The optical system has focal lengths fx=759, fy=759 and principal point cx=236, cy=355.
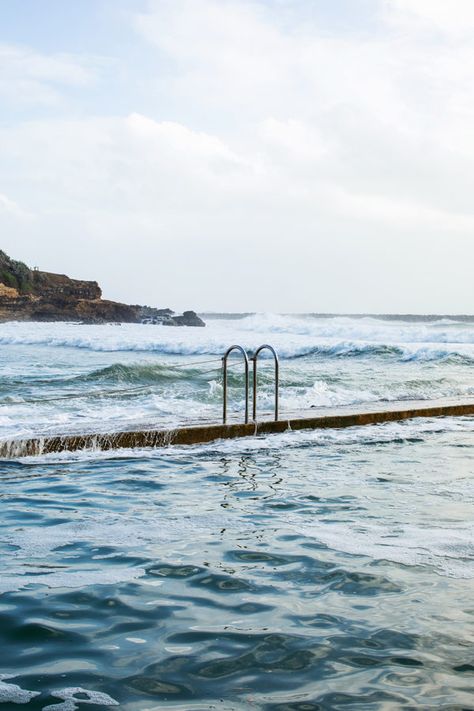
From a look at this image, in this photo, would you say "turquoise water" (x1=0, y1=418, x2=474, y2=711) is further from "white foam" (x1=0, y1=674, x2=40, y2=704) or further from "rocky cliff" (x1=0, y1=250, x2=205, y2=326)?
"rocky cliff" (x1=0, y1=250, x2=205, y2=326)

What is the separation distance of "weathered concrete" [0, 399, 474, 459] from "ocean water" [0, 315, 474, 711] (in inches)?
7.9

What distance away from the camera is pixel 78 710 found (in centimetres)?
283

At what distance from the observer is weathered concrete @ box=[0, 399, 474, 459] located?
8.37 m

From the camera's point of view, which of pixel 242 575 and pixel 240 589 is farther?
pixel 242 575

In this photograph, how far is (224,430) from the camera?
31.3 feet

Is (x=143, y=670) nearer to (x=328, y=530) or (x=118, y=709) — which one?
(x=118, y=709)

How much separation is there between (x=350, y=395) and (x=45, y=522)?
9728 mm

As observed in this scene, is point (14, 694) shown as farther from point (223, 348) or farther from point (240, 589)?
point (223, 348)

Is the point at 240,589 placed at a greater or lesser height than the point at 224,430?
lesser

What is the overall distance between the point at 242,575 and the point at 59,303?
3071 inches

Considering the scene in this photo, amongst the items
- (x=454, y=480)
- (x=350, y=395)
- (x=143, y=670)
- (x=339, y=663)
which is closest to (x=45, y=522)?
(x=143, y=670)

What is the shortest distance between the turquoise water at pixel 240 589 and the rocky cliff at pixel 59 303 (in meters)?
65.4

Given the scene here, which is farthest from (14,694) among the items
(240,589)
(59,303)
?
(59,303)

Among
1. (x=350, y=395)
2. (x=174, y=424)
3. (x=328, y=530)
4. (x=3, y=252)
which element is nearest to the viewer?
(x=328, y=530)
